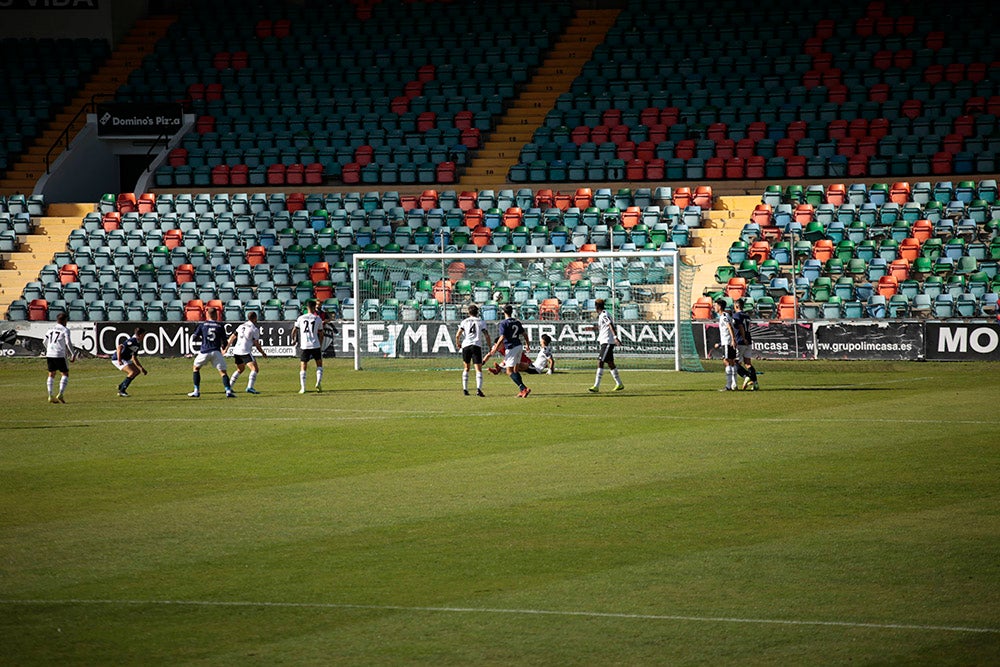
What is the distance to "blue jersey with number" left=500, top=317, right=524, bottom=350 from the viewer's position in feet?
86.6

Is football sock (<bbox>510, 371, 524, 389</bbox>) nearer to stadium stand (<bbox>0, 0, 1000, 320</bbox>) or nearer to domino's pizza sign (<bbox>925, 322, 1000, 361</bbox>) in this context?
stadium stand (<bbox>0, 0, 1000, 320</bbox>)

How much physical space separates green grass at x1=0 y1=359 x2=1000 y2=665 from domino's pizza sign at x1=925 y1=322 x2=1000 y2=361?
7.69 m

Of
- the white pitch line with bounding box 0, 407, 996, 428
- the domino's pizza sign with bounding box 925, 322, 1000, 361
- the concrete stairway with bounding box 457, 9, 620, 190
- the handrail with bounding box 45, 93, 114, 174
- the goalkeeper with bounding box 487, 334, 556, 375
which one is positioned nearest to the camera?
the white pitch line with bounding box 0, 407, 996, 428

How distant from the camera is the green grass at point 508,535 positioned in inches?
367

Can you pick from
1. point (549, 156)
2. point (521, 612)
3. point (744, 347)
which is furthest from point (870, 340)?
point (521, 612)

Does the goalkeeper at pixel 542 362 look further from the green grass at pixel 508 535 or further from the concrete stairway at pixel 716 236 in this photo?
the green grass at pixel 508 535

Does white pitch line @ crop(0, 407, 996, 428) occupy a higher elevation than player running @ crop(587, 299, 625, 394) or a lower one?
lower

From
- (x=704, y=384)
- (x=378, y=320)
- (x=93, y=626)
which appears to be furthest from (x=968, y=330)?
(x=93, y=626)

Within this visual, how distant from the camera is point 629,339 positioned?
32531 millimetres

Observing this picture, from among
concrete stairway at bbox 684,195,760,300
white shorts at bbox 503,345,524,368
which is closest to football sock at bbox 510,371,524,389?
white shorts at bbox 503,345,524,368

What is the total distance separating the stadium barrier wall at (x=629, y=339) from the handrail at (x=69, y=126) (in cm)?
988

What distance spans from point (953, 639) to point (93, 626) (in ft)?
20.1

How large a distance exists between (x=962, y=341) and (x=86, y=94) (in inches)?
1293

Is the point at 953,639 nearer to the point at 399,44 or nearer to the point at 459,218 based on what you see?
the point at 459,218
